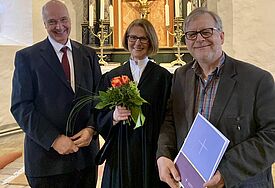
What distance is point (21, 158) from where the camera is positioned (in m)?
4.08

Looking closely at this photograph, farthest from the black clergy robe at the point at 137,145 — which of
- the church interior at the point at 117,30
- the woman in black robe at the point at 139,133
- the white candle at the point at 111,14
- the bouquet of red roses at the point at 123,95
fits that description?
the white candle at the point at 111,14

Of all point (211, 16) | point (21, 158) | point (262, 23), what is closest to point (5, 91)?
point (21, 158)

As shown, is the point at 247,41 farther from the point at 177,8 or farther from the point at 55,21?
the point at 55,21

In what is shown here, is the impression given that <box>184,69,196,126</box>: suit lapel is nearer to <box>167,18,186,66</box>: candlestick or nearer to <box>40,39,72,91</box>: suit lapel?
<box>40,39,72,91</box>: suit lapel

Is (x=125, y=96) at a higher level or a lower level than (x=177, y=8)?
lower

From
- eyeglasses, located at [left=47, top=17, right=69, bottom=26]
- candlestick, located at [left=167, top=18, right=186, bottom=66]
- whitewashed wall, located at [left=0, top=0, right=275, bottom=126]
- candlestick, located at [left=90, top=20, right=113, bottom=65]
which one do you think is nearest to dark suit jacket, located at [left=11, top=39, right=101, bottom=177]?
eyeglasses, located at [left=47, top=17, right=69, bottom=26]

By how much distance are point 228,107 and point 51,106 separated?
897 mm

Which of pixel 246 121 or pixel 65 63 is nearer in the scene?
pixel 246 121

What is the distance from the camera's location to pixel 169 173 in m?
1.45

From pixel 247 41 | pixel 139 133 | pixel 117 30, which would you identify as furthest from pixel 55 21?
pixel 117 30

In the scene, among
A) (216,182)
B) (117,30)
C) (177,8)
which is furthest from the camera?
(117,30)

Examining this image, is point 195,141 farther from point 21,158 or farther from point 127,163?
point 21,158

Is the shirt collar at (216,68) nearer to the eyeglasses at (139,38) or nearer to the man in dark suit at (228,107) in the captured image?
the man in dark suit at (228,107)

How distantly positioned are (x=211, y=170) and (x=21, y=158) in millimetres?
3264
